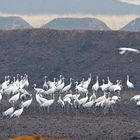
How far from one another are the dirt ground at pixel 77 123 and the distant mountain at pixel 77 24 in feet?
301

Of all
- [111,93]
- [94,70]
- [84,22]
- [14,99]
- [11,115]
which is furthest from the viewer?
[84,22]

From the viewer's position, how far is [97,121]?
31.6 metres

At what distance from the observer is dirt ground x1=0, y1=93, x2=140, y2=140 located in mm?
27672

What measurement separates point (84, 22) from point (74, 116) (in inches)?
4221

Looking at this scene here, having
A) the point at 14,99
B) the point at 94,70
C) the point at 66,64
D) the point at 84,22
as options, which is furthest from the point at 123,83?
the point at 84,22

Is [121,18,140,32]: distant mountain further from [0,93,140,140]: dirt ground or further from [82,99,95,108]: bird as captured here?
[82,99,95,108]: bird

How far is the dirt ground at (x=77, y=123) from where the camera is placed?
2767cm

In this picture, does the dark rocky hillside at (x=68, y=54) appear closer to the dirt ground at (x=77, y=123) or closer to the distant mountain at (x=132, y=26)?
the dirt ground at (x=77, y=123)

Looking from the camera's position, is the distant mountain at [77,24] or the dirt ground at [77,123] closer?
the dirt ground at [77,123]

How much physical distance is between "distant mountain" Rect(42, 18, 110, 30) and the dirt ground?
91.7 m

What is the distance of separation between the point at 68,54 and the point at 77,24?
8503cm

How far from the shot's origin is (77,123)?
101 ft

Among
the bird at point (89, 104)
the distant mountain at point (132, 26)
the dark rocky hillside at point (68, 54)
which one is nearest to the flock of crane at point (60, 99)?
the bird at point (89, 104)

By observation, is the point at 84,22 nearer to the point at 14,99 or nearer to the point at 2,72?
the point at 2,72
